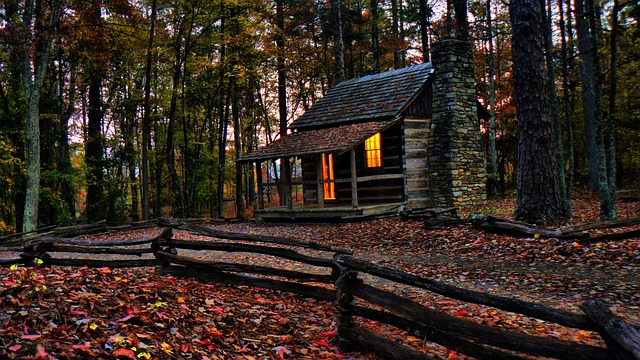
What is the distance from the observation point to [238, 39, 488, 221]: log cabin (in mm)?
17688

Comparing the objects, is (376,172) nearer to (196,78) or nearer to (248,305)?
(248,305)

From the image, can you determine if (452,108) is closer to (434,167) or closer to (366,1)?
(434,167)

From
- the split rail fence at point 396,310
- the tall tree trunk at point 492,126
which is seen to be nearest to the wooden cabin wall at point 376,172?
the tall tree trunk at point 492,126

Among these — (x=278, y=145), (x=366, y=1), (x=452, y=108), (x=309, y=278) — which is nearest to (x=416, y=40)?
(x=366, y=1)

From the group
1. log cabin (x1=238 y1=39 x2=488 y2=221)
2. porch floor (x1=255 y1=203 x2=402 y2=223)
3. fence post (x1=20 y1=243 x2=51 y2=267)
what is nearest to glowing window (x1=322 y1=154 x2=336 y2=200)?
log cabin (x1=238 y1=39 x2=488 y2=221)

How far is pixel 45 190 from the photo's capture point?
1812 centimetres

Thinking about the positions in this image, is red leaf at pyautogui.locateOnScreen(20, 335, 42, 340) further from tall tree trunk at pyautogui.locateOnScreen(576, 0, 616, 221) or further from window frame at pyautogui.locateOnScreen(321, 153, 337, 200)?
window frame at pyautogui.locateOnScreen(321, 153, 337, 200)

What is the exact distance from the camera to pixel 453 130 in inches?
708

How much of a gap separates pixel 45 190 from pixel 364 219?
1411 cm

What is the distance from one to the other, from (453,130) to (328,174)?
6176 mm

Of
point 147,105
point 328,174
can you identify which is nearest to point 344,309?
point 328,174

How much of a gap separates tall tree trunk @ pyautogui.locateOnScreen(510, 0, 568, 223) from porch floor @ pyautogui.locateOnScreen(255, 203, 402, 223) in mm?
7097

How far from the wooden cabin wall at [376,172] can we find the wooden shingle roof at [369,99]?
47.6 inches

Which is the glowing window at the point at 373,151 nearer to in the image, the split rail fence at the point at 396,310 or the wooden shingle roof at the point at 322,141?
the wooden shingle roof at the point at 322,141
